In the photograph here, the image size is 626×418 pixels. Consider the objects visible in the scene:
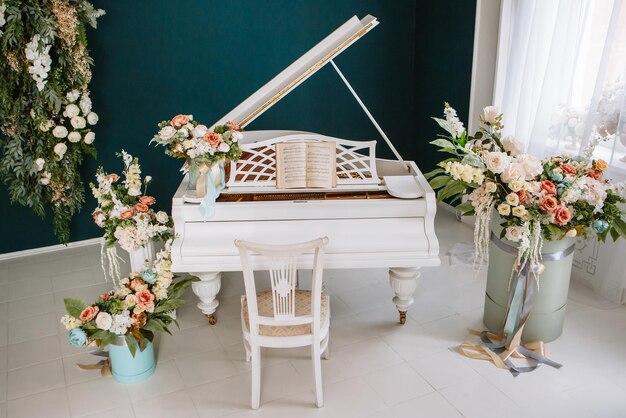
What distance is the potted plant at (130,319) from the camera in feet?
8.95

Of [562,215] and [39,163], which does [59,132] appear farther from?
[562,215]

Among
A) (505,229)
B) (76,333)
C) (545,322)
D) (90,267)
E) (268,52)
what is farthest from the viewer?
(268,52)

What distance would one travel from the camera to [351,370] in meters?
2.96

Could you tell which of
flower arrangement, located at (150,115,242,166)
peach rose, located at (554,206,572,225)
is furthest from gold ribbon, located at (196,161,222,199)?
peach rose, located at (554,206,572,225)

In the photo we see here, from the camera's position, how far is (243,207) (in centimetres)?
292

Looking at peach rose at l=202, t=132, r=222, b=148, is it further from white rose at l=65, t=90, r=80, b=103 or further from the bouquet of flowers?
white rose at l=65, t=90, r=80, b=103

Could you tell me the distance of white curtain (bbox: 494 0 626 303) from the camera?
3.49m

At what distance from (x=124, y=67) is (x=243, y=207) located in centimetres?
234

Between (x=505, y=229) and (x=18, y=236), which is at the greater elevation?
(x=505, y=229)

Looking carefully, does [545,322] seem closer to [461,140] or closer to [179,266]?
[461,140]

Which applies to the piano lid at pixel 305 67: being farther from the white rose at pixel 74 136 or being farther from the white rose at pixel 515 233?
the white rose at pixel 74 136

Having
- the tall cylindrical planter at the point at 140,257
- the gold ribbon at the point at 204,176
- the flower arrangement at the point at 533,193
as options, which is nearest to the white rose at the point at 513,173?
the flower arrangement at the point at 533,193

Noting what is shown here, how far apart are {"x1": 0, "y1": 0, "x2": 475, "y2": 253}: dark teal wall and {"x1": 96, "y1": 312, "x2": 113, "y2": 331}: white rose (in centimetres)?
229

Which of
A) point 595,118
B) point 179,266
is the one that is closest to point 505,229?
point 595,118
